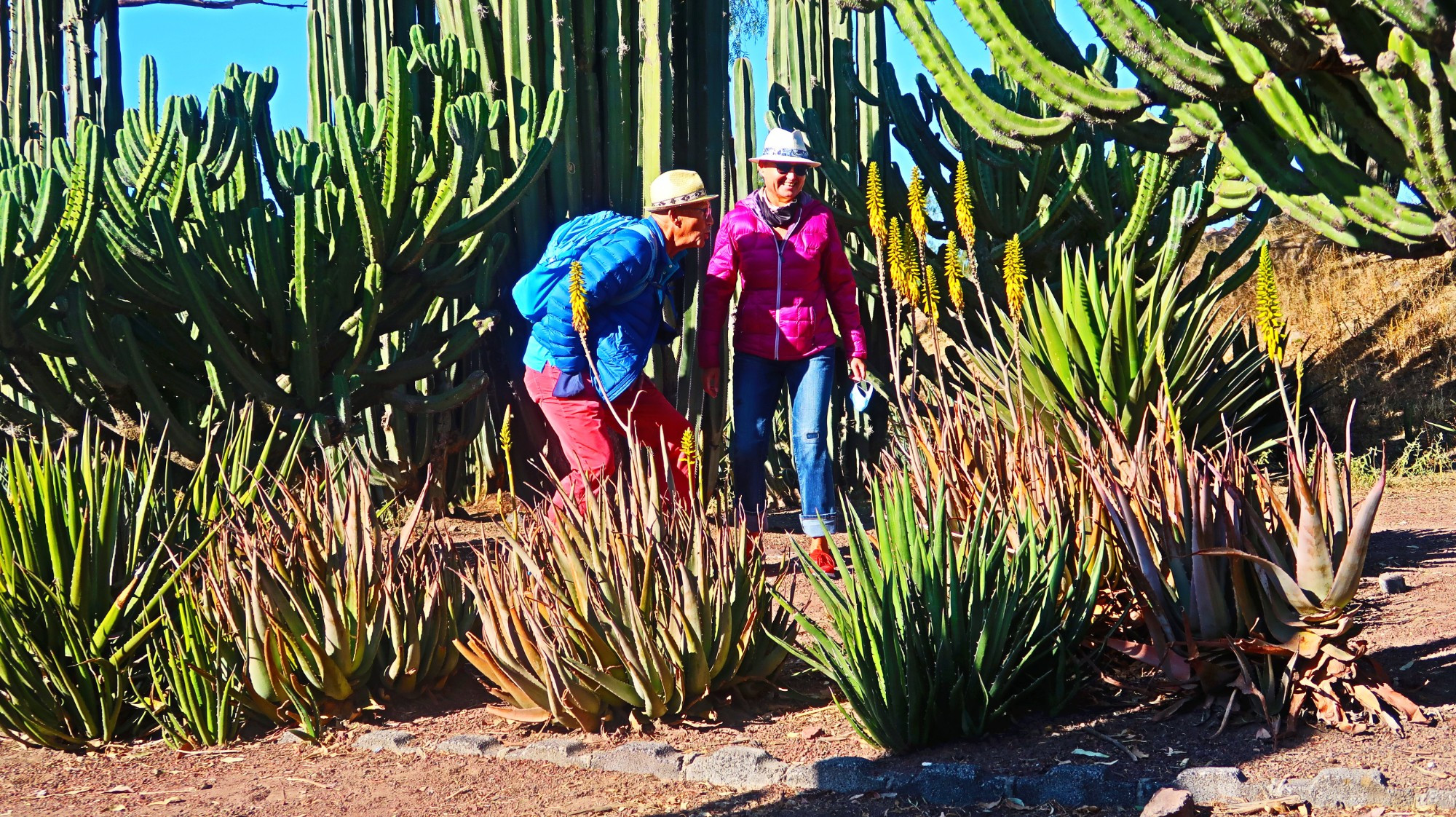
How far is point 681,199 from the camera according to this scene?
193 inches

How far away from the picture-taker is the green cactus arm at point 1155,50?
3.51 metres

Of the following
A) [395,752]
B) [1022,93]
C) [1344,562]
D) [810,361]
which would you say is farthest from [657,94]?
[1344,562]

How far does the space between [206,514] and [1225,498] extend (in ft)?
9.47

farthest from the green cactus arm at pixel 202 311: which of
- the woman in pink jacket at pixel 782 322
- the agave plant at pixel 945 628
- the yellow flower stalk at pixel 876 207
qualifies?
the agave plant at pixel 945 628

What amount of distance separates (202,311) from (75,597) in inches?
80.8

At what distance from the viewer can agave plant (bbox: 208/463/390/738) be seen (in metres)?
3.61

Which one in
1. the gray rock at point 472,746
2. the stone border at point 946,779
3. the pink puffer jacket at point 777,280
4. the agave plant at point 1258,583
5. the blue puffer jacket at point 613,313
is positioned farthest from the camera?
the pink puffer jacket at point 777,280

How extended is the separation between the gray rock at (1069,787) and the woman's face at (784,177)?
122 inches

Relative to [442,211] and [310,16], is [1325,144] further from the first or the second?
[310,16]

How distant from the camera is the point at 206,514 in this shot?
4.13 meters

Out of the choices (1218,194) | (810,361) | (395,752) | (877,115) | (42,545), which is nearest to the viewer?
(395,752)

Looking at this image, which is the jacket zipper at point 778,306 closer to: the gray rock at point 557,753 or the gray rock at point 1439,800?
the gray rock at point 557,753

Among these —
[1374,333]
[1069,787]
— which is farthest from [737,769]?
[1374,333]

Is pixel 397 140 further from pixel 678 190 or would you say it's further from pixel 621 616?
pixel 621 616
